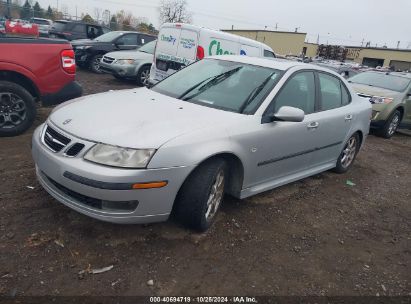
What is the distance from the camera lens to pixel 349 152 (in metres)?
5.59

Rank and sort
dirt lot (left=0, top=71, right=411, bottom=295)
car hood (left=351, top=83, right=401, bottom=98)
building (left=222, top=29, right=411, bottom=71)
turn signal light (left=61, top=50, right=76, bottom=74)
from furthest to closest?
building (left=222, top=29, right=411, bottom=71) → car hood (left=351, top=83, right=401, bottom=98) → turn signal light (left=61, top=50, right=76, bottom=74) → dirt lot (left=0, top=71, right=411, bottom=295)

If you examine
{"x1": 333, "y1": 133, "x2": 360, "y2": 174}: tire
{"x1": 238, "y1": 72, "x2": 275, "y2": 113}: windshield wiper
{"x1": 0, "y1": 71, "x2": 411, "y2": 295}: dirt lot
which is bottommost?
{"x1": 0, "y1": 71, "x2": 411, "y2": 295}: dirt lot

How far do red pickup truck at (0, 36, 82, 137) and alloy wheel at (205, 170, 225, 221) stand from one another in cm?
320

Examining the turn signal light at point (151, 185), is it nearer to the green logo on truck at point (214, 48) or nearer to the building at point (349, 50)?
the green logo on truck at point (214, 48)

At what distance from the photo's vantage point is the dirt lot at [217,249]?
106 inches

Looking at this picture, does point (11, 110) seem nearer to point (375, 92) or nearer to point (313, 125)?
point (313, 125)

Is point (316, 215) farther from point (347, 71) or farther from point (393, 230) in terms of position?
point (347, 71)

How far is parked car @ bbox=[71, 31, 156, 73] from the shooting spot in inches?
485

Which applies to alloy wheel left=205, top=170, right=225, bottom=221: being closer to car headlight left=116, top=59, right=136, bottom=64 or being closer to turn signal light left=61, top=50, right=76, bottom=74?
turn signal light left=61, top=50, right=76, bottom=74

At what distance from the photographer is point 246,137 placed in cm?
342

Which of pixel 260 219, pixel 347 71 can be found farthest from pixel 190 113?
pixel 347 71

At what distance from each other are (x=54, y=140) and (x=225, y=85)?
6.08 ft

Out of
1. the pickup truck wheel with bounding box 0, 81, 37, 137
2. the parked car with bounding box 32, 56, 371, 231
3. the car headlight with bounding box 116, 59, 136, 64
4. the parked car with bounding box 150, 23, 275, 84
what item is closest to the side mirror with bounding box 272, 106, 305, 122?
the parked car with bounding box 32, 56, 371, 231

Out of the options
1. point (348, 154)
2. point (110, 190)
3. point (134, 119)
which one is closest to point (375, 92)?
point (348, 154)
